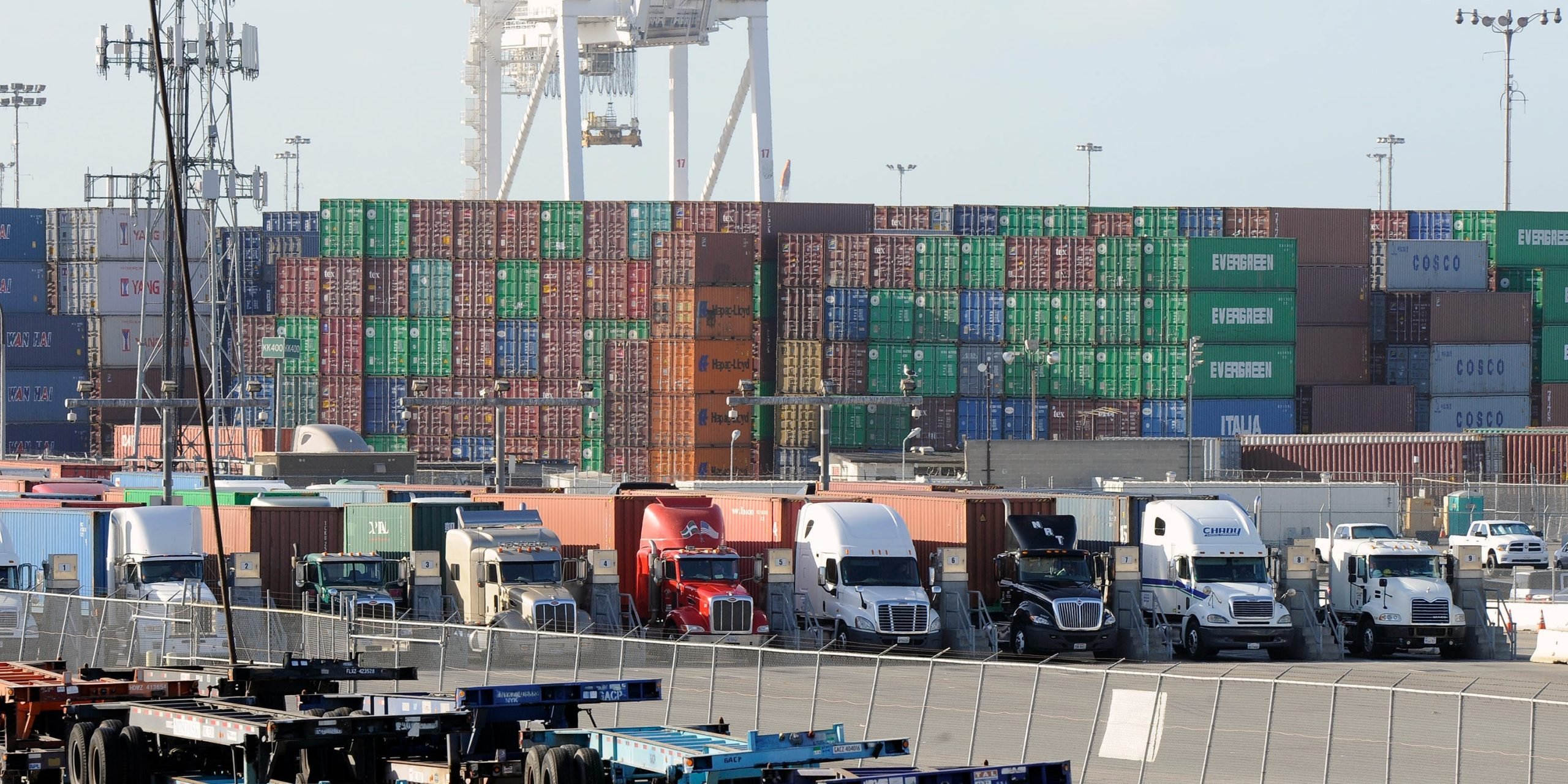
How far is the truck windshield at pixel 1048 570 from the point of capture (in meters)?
39.1

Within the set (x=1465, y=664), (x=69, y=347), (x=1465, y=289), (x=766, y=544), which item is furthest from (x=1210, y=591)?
(x=69, y=347)

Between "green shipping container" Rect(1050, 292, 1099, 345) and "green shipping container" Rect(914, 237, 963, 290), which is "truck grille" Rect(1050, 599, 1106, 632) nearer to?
"green shipping container" Rect(914, 237, 963, 290)

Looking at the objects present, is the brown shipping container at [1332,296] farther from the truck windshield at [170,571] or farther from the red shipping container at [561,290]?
the truck windshield at [170,571]

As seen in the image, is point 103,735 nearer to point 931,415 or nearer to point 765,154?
point 931,415

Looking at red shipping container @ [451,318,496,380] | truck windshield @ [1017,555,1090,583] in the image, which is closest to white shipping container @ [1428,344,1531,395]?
red shipping container @ [451,318,496,380]

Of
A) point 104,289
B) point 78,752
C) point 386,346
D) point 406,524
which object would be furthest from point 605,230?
point 78,752

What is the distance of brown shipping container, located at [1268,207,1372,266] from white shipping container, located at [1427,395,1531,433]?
766cm

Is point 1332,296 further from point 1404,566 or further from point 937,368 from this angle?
point 1404,566

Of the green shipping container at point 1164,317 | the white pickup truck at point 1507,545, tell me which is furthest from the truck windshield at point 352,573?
the green shipping container at point 1164,317

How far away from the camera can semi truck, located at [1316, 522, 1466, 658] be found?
39.4 metres

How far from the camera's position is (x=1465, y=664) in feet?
127

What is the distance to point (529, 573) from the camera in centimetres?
3841

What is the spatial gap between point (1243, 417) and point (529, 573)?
196 ft

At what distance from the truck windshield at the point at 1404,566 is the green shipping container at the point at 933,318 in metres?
50.9
